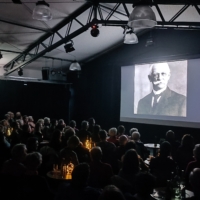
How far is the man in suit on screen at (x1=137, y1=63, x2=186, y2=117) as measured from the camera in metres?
7.86

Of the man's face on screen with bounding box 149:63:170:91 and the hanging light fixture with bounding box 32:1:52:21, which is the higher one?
Result: the hanging light fixture with bounding box 32:1:52:21

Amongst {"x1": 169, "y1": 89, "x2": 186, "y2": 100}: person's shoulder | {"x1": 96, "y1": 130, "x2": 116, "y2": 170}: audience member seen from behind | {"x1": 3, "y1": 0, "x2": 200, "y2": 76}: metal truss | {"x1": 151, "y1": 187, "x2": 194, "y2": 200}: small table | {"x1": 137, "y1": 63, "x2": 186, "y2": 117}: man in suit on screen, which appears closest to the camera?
{"x1": 151, "y1": 187, "x2": 194, "y2": 200}: small table

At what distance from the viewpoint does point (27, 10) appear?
241 inches

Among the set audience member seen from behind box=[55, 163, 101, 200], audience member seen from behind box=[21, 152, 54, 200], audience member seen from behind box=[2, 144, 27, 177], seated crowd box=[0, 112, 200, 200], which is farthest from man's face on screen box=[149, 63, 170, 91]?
audience member seen from behind box=[55, 163, 101, 200]

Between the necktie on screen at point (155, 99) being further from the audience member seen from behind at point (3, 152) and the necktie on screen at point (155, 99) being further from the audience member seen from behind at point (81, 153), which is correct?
the audience member seen from behind at point (3, 152)

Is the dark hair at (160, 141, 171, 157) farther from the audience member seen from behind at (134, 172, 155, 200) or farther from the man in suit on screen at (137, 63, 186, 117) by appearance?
the man in suit on screen at (137, 63, 186, 117)

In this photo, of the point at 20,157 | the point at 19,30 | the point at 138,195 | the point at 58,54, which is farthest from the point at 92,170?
the point at 58,54

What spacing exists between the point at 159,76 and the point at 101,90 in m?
3.17

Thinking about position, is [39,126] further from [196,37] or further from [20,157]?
[196,37]

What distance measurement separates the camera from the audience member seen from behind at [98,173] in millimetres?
3416

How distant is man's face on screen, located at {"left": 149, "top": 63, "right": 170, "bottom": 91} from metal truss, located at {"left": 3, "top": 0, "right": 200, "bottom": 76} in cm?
159

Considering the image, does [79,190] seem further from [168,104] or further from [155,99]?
[155,99]

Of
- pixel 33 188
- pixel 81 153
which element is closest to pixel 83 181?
pixel 33 188

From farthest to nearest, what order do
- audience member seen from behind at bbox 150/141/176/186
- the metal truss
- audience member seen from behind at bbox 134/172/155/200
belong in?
the metal truss → audience member seen from behind at bbox 150/141/176/186 → audience member seen from behind at bbox 134/172/155/200
